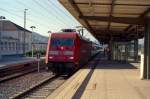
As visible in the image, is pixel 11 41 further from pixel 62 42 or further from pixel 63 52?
pixel 63 52

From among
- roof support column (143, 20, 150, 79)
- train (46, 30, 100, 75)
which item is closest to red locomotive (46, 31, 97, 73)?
train (46, 30, 100, 75)

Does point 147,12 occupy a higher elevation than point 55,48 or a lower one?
higher

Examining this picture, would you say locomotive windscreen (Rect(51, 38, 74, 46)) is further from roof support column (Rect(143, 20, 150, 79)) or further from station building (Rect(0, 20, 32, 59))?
station building (Rect(0, 20, 32, 59))

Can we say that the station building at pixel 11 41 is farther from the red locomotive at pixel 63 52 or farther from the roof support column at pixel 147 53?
the roof support column at pixel 147 53

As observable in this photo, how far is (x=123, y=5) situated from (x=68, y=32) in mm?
9623

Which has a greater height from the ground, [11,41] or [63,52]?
[11,41]

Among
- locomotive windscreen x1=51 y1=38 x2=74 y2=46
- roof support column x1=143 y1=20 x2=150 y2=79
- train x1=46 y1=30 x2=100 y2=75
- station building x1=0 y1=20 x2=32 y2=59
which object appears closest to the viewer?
roof support column x1=143 y1=20 x2=150 y2=79

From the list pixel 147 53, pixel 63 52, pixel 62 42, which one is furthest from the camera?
pixel 62 42

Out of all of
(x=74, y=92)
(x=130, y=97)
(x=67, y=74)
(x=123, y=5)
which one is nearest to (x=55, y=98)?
(x=74, y=92)

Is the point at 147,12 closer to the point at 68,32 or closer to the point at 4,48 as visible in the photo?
the point at 68,32

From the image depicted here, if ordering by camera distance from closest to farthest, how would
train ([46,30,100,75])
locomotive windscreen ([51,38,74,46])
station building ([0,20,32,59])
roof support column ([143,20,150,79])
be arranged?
roof support column ([143,20,150,79])
train ([46,30,100,75])
locomotive windscreen ([51,38,74,46])
station building ([0,20,32,59])

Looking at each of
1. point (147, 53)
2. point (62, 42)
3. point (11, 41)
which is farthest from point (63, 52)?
point (11, 41)

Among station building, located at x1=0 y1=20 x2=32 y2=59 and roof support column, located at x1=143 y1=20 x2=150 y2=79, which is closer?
roof support column, located at x1=143 y1=20 x2=150 y2=79

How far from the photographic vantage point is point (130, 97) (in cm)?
1288
